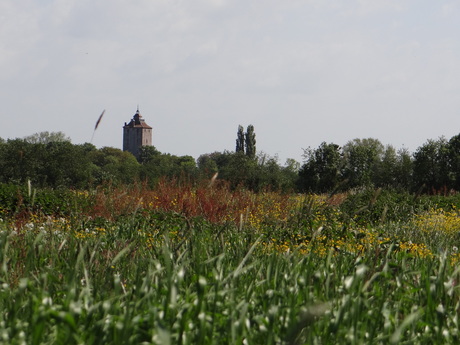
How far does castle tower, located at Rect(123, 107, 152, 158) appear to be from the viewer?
14388 cm

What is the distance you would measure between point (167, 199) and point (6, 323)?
368 inches

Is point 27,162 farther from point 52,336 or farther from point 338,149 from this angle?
point 52,336

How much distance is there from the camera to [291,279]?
10.2 ft

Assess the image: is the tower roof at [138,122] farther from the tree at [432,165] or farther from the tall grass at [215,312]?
the tall grass at [215,312]

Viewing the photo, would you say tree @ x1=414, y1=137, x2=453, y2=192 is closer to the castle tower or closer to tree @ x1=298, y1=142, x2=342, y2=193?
tree @ x1=298, y1=142, x2=342, y2=193

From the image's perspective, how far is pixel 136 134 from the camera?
146 metres

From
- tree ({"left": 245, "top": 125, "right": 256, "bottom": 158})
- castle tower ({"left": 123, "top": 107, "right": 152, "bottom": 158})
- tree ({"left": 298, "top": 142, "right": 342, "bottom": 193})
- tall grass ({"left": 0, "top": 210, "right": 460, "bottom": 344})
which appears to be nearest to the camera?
tall grass ({"left": 0, "top": 210, "right": 460, "bottom": 344})

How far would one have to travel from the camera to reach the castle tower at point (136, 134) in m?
144

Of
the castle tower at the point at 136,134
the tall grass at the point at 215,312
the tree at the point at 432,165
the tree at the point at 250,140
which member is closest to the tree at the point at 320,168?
the tree at the point at 432,165

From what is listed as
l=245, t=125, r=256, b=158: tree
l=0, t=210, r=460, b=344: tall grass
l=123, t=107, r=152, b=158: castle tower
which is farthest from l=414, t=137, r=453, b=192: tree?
l=123, t=107, r=152, b=158: castle tower

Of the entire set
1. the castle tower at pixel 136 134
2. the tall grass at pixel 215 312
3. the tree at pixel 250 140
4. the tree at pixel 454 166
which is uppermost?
the castle tower at pixel 136 134

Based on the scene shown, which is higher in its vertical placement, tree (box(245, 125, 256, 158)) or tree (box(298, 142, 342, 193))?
tree (box(245, 125, 256, 158))

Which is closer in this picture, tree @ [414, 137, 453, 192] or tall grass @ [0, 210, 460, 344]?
tall grass @ [0, 210, 460, 344]

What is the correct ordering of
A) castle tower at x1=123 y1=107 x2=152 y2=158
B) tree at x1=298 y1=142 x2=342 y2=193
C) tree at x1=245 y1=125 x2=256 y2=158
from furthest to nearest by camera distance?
castle tower at x1=123 y1=107 x2=152 y2=158 → tree at x1=245 y1=125 x2=256 y2=158 → tree at x1=298 y1=142 x2=342 y2=193
